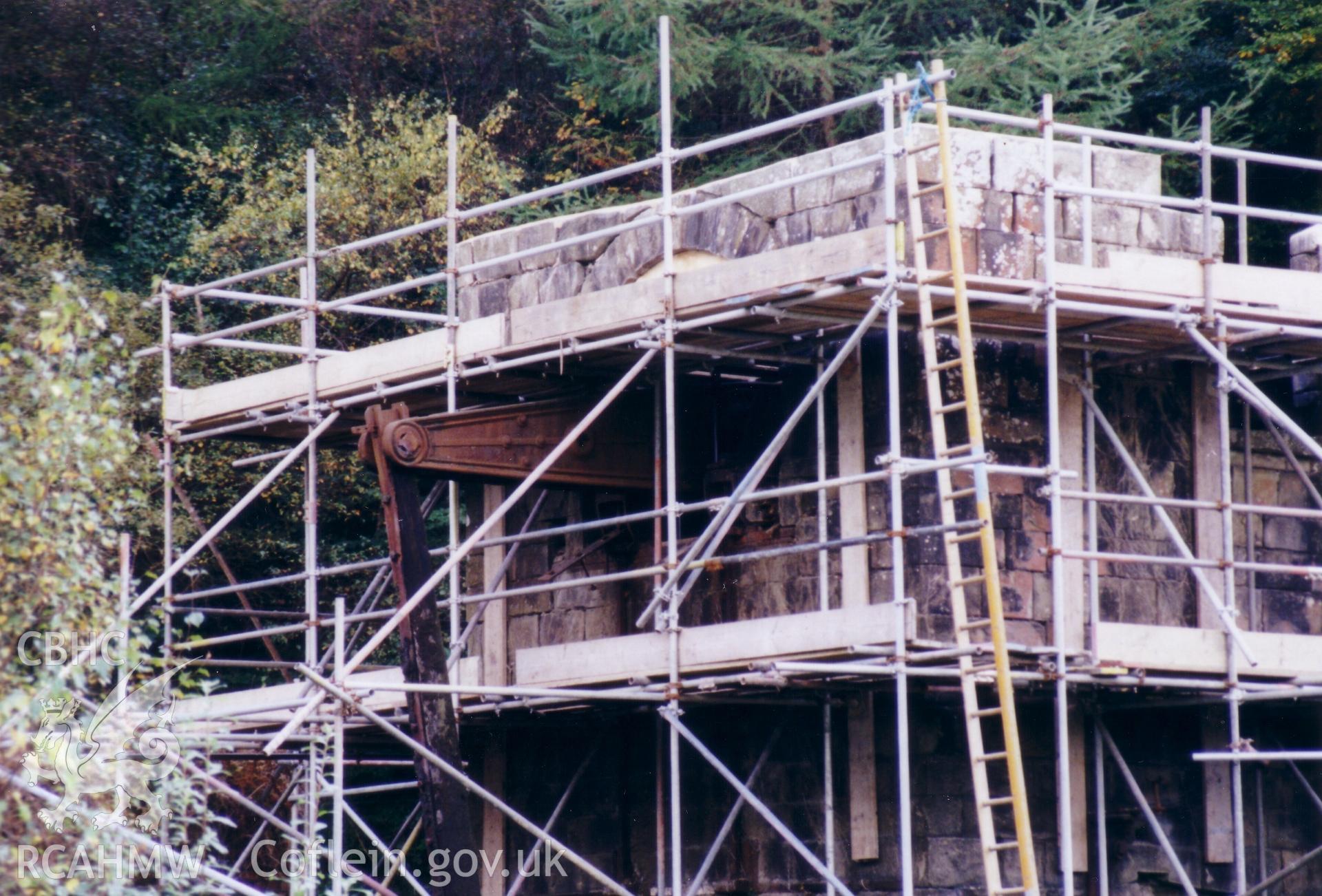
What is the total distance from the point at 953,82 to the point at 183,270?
870 cm

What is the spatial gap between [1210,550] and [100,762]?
7.15 metres

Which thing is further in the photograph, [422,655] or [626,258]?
[626,258]

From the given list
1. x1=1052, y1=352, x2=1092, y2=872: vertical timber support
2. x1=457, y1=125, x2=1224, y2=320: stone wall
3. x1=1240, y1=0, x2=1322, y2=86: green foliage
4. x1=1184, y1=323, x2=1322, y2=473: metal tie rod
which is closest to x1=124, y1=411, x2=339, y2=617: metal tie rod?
x1=457, y1=125, x2=1224, y2=320: stone wall

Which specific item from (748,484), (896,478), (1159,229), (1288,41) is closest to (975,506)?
(896,478)

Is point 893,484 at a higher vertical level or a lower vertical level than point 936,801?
Result: higher

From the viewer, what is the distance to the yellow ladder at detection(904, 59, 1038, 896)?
10.5 metres

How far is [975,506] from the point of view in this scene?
466 inches

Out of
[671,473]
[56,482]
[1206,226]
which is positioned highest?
[1206,226]

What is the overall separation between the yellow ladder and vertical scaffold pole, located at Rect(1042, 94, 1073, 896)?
0.28 m

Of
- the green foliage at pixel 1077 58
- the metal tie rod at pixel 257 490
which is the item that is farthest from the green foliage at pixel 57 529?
the green foliage at pixel 1077 58

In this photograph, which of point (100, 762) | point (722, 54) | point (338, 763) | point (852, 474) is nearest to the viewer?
point (100, 762)

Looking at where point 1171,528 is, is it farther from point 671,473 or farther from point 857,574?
point 671,473

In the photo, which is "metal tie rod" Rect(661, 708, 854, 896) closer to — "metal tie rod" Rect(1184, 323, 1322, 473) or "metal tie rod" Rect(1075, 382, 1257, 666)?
"metal tie rod" Rect(1075, 382, 1257, 666)

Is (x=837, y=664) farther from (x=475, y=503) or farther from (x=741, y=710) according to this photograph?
(x=475, y=503)
